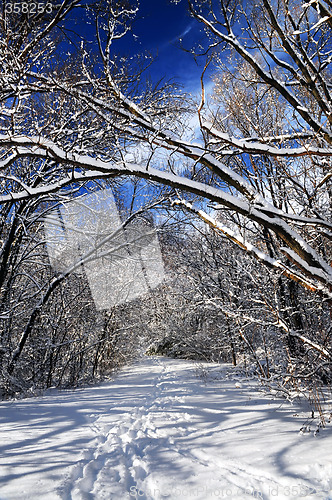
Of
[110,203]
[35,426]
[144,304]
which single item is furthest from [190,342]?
[35,426]

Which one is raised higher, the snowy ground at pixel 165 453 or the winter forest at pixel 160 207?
the winter forest at pixel 160 207

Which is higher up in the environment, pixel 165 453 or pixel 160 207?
pixel 160 207

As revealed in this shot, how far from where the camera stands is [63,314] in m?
9.02

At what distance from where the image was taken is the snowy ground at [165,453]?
2.02 m

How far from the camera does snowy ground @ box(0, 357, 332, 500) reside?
2.02m

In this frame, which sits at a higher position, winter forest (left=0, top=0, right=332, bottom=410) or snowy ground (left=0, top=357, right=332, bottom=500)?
winter forest (left=0, top=0, right=332, bottom=410)

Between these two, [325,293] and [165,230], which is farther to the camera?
[165,230]

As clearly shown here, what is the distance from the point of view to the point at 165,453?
2703 millimetres

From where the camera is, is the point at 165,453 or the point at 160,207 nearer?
the point at 165,453

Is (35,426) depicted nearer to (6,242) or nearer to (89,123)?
(6,242)

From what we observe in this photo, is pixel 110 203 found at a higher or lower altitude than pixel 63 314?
higher

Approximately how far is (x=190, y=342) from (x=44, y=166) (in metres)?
10.7

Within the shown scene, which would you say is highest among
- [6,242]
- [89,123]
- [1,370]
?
[89,123]

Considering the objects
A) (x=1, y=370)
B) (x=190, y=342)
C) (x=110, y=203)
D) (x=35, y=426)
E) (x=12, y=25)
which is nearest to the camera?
(x=35, y=426)
